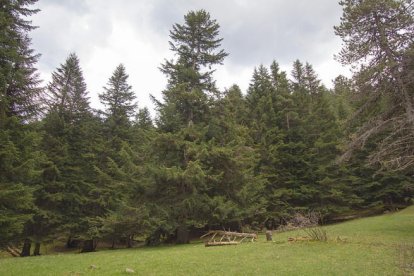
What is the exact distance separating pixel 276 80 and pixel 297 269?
32573mm

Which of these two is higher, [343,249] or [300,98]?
[300,98]

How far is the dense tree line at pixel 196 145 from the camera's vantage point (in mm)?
18297

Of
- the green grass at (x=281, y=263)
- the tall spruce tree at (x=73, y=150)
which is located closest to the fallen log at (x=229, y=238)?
the green grass at (x=281, y=263)

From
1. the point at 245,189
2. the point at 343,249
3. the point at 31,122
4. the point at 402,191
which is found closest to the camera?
the point at 343,249

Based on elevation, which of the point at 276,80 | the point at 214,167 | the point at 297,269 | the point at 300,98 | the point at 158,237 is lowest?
the point at 297,269

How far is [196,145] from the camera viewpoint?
79.6 feet

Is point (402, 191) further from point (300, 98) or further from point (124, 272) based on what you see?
point (124, 272)

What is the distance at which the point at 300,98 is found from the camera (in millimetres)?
39500

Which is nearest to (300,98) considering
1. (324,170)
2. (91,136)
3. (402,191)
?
(324,170)

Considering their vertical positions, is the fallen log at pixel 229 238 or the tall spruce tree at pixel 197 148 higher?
the tall spruce tree at pixel 197 148

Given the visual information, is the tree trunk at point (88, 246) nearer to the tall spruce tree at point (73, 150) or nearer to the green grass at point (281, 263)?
the tall spruce tree at point (73, 150)

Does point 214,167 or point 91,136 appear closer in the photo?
point 214,167

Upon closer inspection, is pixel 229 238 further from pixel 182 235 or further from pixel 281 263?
pixel 281 263

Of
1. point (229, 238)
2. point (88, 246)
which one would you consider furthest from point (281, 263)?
point (88, 246)
